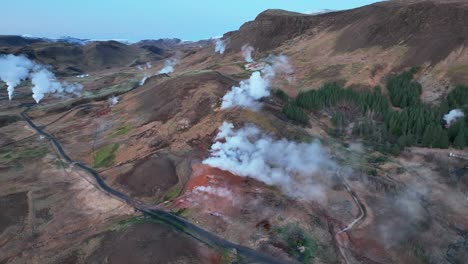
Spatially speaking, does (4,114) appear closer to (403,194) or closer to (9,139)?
(9,139)

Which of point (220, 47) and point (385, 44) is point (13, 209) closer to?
point (385, 44)

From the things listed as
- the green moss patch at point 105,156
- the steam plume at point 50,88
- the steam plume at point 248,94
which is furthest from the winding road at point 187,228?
the steam plume at point 50,88

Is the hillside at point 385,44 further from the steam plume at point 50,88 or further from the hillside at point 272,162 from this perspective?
the steam plume at point 50,88

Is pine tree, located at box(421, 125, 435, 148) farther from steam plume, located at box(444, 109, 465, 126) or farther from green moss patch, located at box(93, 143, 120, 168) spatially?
green moss patch, located at box(93, 143, 120, 168)

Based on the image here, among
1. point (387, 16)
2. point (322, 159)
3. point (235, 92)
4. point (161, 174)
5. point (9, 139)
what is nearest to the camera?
point (161, 174)

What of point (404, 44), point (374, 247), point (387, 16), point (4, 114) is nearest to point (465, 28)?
point (404, 44)

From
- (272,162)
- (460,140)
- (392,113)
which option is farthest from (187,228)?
(392,113)
